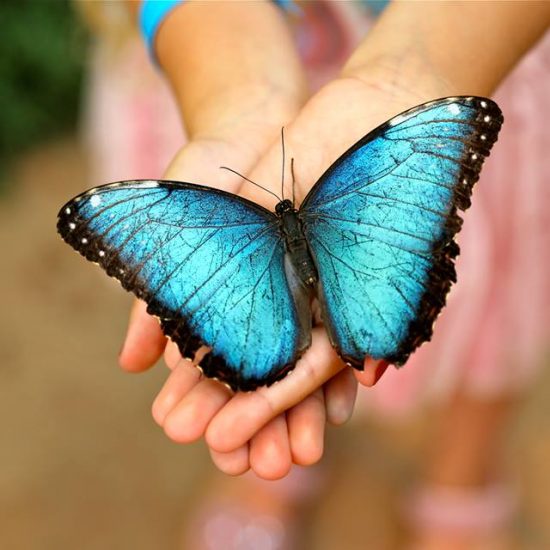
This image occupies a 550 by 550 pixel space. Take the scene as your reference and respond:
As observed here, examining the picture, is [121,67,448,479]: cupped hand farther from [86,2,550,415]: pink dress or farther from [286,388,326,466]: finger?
[86,2,550,415]: pink dress

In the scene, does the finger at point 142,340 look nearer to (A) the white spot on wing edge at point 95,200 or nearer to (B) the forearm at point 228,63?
(A) the white spot on wing edge at point 95,200

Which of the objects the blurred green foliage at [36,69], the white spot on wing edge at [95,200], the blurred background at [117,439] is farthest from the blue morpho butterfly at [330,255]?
the blurred green foliage at [36,69]

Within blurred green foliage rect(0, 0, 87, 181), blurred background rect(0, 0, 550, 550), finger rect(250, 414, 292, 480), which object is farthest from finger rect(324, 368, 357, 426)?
blurred green foliage rect(0, 0, 87, 181)

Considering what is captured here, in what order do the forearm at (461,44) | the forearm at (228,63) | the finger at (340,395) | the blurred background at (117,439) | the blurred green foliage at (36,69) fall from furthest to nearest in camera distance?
the blurred green foliage at (36,69) < the blurred background at (117,439) < the forearm at (228,63) < the forearm at (461,44) < the finger at (340,395)

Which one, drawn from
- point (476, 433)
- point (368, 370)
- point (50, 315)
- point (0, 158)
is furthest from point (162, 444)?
point (0, 158)

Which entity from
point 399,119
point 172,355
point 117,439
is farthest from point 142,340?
point 117,439

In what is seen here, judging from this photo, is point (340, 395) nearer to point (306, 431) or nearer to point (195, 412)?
point (306, 431)
